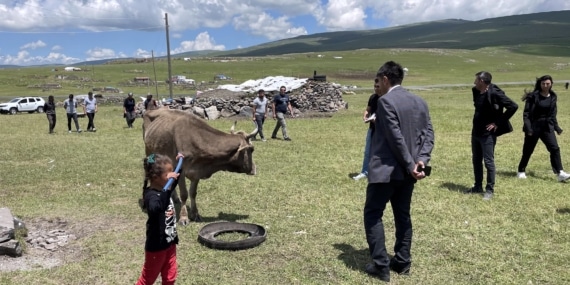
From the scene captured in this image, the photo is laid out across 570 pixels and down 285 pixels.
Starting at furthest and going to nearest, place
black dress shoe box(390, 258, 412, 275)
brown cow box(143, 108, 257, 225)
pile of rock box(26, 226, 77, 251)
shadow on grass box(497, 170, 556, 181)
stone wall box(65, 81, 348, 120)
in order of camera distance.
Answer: stone wall box(65, 81, 348, 120), shadow on grass box(497, 170, 556, 181), brown cow box(143, 108, 257, 225), pile of rock box(26, 226, 77, 251), black dress shoe box(390, 258, 412, 275)

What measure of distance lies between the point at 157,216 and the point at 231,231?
3342 millimetres

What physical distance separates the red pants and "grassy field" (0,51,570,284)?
943mm

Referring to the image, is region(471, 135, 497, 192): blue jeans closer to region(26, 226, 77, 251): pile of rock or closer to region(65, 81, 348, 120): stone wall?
region(26, 226, 77, 251): pile of rock

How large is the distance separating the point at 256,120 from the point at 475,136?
35.4 feet

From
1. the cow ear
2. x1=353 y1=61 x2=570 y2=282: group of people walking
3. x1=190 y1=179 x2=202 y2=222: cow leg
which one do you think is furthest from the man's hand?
x1=190 y1=179 x2=202 y2=222: cow leg

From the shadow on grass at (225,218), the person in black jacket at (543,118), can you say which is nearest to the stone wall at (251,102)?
the person in black jacket at (543,118)

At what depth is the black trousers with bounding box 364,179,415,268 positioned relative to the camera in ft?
20.3

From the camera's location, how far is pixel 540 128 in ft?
37.8

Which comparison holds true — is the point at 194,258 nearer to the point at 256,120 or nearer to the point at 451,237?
the point at 451,237

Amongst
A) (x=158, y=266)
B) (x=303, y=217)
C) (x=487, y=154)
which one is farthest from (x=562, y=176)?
(x=158, y=266)

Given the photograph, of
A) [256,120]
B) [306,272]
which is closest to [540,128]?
[306,272]

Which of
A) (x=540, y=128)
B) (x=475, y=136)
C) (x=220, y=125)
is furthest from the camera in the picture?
(x=220, y=125)

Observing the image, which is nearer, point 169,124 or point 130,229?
point 130,229

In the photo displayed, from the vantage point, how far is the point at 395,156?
5957 mm
